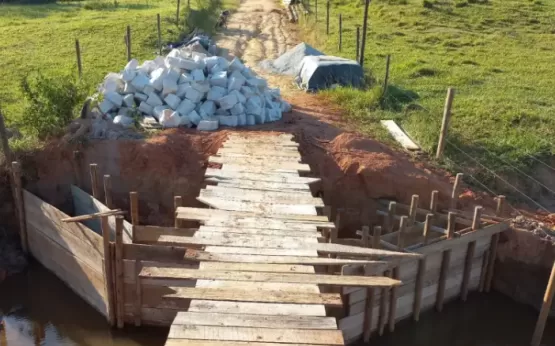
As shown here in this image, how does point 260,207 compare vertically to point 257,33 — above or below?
below

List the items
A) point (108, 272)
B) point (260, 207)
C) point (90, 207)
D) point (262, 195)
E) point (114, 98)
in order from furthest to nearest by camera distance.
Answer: point (114, 98) → point (90, 207) → point (108, 272) → point (262, 195) → point (260, 207)

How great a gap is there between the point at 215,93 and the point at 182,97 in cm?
70

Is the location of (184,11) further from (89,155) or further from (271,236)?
(271,236)

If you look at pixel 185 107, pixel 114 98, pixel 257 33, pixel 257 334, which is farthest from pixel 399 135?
pixel 257 33

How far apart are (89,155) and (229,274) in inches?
238

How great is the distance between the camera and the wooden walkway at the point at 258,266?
5.14 meters

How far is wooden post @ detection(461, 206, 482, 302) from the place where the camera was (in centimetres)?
962

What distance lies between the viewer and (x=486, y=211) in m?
10.6

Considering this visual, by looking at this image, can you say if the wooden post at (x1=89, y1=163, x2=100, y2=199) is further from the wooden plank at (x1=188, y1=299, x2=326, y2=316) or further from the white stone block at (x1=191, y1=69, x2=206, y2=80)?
the wooden plank at (x1=188, y1=299, x2=326, y2=316)

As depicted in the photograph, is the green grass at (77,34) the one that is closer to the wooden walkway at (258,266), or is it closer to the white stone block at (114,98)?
the white stone block at (114,98)

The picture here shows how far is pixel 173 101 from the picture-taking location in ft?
39.2

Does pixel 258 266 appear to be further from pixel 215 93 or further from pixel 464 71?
pixel 464 71

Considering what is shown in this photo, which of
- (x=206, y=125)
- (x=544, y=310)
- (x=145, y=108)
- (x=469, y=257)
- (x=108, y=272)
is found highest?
(x=145, y=108)

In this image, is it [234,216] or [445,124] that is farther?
[445,124]
